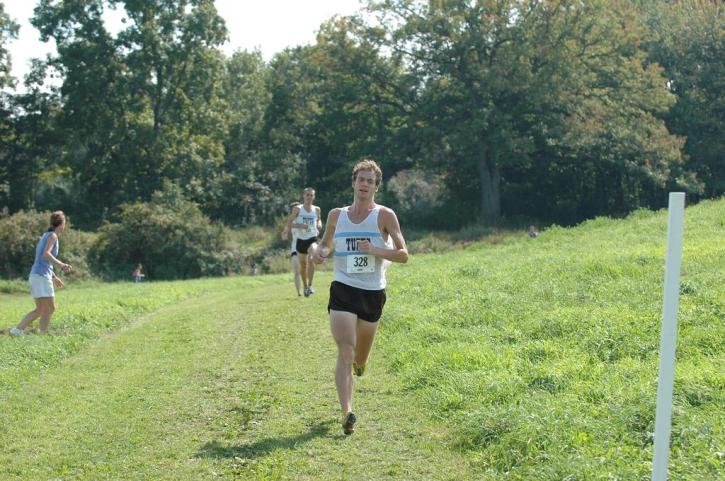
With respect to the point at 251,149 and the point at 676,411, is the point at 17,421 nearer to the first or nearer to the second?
the point at 676,411

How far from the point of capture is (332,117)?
50406mm

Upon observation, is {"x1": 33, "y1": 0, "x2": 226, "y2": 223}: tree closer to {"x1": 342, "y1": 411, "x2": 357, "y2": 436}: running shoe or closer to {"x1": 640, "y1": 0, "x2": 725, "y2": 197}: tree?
{"x1": 640, "y1": 0, "x2": 725, "y2": 197}: tree

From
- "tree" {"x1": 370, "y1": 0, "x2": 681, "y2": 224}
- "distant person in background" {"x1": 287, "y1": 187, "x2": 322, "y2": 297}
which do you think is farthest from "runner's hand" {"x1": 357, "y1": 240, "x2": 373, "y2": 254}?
"tree" {"x1": 370, "y1": 0, "x2": 681, "y2": 224}

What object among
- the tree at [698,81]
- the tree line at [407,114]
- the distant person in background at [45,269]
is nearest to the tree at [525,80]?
the tree line at [407,114]

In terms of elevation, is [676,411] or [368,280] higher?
[368,280]

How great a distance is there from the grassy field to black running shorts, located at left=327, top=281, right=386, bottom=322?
1.06 metres

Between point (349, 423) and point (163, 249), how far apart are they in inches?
1341

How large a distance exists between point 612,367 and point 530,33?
133ft

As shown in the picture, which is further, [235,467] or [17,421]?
[17,421]

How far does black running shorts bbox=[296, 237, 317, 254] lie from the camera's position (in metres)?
15.8

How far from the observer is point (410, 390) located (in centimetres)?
870

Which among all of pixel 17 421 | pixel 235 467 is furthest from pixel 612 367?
pixel 17 421

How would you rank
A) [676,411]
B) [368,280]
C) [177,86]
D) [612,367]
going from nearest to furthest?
[676,411], [368,280], [612,367], [177,86]

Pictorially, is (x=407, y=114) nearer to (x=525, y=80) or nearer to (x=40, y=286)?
(x=525, y=80)
